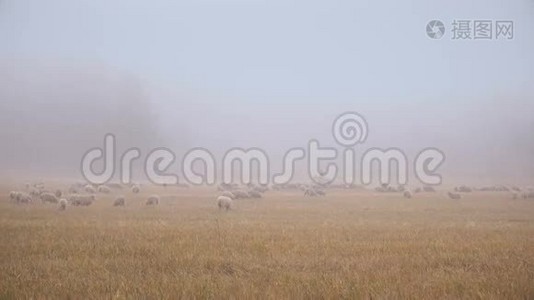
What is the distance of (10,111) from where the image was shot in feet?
39.1

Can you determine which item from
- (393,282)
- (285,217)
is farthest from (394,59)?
(393,282)

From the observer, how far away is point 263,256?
6.18 m

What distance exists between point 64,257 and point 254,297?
9.41ft

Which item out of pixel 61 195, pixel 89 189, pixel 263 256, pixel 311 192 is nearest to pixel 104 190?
pixel 89 189

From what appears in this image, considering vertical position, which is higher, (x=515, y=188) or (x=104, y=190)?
(x=515, y=188)

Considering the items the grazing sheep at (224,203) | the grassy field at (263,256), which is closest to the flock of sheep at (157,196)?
the grazing sheep at (224,203)

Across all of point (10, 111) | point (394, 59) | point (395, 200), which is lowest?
point (395, 200)

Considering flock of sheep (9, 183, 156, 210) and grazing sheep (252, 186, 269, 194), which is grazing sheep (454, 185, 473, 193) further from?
flock of sheep (9, 183, 156, 210)

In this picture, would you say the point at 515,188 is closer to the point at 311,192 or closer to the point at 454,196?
the point at 454,196

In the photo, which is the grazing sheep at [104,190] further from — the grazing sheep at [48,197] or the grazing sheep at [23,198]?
the grazing sheep at [23,198]

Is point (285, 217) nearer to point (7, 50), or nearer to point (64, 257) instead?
point (64, 257)

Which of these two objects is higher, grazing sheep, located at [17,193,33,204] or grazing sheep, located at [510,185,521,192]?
grazing sheep, located at [510,185,521,192]

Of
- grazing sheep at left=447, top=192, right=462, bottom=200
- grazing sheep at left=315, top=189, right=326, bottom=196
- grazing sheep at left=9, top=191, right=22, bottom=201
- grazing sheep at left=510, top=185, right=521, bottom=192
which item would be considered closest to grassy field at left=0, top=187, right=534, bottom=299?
grazing sheep at left=9, top=191, right=22, bottom=201

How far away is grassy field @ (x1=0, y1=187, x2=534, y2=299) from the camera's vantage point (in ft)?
15.0
